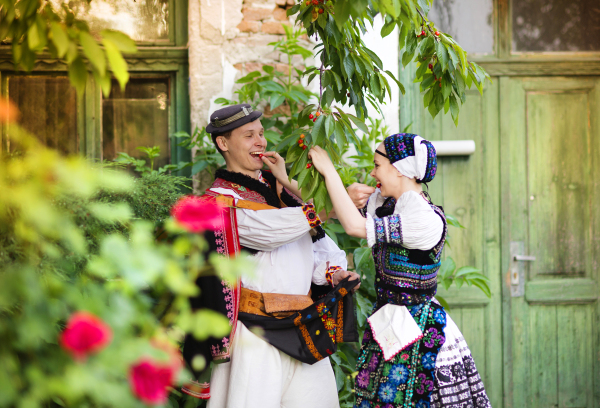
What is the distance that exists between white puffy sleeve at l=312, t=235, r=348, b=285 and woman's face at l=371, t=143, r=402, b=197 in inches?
17.2

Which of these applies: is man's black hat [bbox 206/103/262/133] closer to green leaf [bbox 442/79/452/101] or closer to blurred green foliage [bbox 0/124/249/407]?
green leaf [bbox 442/79/452/101]

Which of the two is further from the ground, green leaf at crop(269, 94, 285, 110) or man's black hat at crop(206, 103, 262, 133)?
green leaf at crop(269, 94, 285, 110)

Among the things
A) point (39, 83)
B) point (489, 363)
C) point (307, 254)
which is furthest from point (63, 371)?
point (489, 363)

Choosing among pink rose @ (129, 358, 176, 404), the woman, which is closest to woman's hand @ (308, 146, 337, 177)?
the woman

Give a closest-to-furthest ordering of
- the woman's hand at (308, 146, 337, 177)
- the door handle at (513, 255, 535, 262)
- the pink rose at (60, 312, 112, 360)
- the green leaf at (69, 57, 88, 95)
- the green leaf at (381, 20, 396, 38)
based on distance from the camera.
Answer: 1. the pink rose at (60, 312, 112, 360)
2. the green leaf at (69, 57, 88, 95)
3. the green leaf at (381, 20, 396, 38)
4. the woman's hand at (308, 146, 337, 177)
5. the door handle at (513, 255, 535, 262)

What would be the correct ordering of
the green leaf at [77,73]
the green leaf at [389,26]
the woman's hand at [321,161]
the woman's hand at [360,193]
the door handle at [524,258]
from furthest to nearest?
the door handle at [524,258] → the woman's hand at [360,193] → the woman's hand at [321,161] → the green leaf at [389,26] → the green leaf at [77,73]

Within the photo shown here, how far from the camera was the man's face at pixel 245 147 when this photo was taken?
2156mm

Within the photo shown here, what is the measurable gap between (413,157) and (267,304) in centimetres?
78

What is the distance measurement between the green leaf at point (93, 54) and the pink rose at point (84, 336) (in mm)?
424

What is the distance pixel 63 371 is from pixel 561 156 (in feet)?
10.9

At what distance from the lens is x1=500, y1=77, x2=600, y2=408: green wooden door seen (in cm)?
327

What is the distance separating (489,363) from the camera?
326 centimetres

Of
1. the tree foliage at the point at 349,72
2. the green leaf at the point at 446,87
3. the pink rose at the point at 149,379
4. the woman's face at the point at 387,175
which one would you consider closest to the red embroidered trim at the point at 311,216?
the tree foliage at the point at 349,72

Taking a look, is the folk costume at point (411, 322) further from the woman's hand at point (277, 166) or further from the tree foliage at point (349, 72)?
the woman's hand at point (277, 166)
